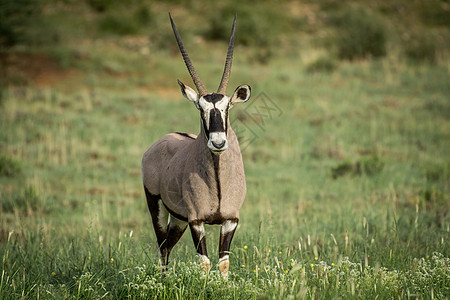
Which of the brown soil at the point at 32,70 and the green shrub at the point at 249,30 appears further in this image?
the green shrub at the point at 249,30

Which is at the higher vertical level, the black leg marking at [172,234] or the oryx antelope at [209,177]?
the oryx antelope at [209,177]

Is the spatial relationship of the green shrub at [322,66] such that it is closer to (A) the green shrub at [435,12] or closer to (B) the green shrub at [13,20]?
(B) the green shrub at [13,20]

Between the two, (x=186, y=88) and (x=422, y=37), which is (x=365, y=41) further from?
(x=186, y=88)

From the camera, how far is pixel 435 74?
1866 centimetres

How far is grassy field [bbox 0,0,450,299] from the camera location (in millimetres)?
4914

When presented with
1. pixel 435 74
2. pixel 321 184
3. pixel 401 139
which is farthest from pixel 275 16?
pixel 321 184

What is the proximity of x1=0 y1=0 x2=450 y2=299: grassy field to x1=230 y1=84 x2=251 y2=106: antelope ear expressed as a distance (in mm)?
1491

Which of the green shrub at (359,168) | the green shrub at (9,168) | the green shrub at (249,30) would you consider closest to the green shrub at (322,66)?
the green shrub at (249,30)

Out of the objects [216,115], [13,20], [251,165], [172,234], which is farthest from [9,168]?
[13,20]

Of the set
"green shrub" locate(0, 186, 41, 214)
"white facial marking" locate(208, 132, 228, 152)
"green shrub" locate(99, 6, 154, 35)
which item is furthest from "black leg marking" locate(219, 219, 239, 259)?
"green shrub" locate(99, 6, 154, 35)

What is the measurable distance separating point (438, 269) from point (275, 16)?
2752cm

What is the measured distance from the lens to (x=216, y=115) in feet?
15.0

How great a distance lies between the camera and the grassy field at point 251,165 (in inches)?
193

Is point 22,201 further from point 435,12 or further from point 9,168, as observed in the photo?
point 435,12
